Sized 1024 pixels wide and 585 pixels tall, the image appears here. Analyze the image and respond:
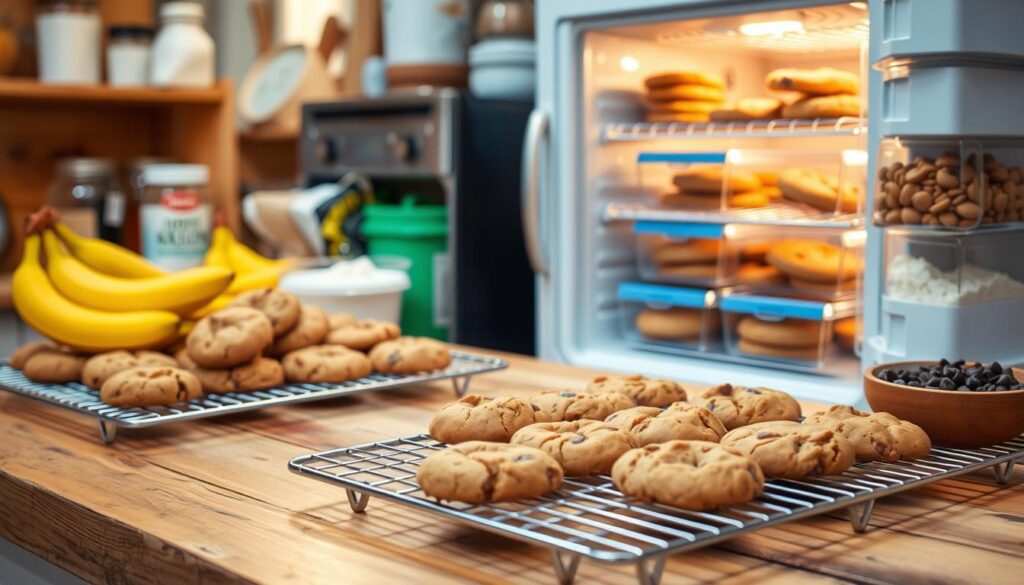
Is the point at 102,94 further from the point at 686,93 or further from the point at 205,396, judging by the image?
the point at 205,396

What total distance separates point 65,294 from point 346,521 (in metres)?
0.85

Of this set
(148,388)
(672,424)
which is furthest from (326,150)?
(672,424)

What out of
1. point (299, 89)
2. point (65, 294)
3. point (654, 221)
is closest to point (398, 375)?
point (65, 294)

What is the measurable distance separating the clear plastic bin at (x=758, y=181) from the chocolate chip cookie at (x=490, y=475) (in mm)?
1169

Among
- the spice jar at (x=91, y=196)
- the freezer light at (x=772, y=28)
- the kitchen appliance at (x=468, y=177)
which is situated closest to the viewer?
the freezer light at (x=772, y=28)

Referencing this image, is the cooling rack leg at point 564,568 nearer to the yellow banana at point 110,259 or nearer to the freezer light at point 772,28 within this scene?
the yellow banana at point 110,259

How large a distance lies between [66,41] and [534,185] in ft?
4.76

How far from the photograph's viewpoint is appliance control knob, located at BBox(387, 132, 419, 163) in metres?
2.64

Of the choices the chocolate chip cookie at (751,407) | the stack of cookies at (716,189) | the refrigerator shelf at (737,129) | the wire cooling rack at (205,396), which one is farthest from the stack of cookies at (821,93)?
the chocolate chip cookie at (751,407)

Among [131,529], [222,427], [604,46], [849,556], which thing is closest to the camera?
[849,556]

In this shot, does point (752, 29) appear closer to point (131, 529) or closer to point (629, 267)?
point (629, 267)

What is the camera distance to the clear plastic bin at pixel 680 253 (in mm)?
2270

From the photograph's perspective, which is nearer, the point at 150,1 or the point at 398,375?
the point at 398,375

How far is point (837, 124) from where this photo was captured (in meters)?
1.96
